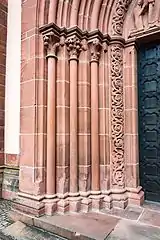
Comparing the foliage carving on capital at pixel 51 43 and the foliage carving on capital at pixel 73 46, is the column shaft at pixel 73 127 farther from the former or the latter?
the foliage carving on capital at pixel 51 43

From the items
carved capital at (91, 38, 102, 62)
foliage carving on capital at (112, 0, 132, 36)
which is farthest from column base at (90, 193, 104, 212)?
foliage carving on capital at (112, 0, 132, 36)

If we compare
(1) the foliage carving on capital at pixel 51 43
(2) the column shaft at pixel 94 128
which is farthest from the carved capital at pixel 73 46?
(2) the column shaft at pixel 94 128

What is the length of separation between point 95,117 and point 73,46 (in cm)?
78

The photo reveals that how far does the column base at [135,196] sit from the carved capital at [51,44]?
1680 mm

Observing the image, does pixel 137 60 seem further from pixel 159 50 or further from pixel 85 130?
pixel 85 130

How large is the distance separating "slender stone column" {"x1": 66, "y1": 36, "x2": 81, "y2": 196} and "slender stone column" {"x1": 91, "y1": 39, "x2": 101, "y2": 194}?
0.18 m

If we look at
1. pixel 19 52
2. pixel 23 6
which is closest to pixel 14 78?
pixel 19 52

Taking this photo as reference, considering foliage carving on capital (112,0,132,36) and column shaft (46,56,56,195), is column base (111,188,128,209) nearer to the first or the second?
column shaft (46,56,56,195)

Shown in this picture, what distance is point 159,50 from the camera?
7.77 ft

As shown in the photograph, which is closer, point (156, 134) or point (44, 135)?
point (44, 135)

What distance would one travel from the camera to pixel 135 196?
2.21 metres

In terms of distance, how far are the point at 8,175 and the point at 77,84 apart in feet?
4.53

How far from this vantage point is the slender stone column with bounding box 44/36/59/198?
202cm

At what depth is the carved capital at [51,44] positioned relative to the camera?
209 cm
